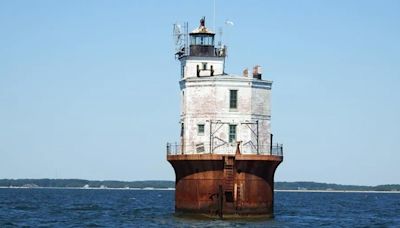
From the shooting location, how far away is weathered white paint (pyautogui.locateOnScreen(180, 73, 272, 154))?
185 ft

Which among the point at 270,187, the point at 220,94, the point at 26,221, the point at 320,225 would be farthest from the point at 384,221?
the point at 26,221

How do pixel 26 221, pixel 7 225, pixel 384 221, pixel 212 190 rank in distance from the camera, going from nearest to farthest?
1. pixel 212 190
2. pixel 7 225
3. pixel 26 221
4. pixel 384 221

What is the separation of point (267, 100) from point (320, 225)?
9404 mm

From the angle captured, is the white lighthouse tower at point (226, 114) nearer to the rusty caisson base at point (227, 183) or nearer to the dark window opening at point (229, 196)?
the rusty caisson base at point (227, 183)

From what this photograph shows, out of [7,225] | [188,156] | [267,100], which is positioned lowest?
[7,225]

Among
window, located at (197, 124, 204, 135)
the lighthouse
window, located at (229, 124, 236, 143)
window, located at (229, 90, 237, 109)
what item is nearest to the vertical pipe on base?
the lighthouse

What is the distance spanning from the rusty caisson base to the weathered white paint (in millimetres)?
1477

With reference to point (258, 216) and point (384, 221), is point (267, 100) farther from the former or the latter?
point (384, 221)

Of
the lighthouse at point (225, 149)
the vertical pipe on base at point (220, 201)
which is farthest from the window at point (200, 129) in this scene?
the vertical pipe on base at point (220, 201)

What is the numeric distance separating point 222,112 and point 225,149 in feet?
7.58

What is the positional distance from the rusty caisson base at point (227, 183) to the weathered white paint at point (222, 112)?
58.1 inches

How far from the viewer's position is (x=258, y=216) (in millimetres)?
55750

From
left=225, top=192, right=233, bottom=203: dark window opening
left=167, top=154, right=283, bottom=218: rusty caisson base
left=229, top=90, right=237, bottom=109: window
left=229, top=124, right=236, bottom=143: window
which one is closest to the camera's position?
left=167, top=154, right=283, bottom=218: rusty caisson base

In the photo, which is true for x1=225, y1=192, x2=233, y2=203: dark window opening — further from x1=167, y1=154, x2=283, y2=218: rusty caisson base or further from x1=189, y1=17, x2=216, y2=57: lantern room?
x1=189, y1=17, x2=216, y2=57: lantern room
